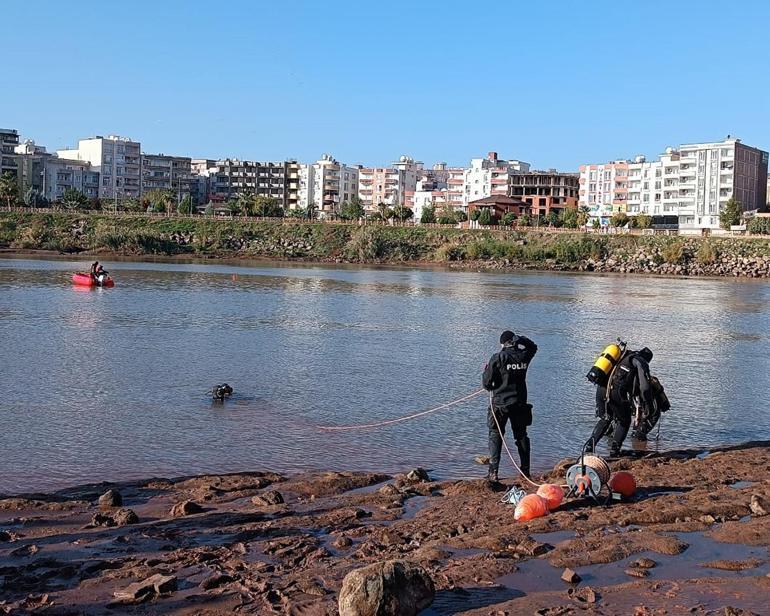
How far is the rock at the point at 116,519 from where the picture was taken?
31.7 ft

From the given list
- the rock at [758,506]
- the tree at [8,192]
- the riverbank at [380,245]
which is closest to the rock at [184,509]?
the rock at [758,506]

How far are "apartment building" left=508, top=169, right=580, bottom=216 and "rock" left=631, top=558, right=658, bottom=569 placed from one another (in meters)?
151

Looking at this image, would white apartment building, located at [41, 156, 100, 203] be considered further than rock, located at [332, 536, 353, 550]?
Yes

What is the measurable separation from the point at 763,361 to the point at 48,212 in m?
110

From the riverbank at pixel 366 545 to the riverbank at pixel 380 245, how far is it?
3591 inches

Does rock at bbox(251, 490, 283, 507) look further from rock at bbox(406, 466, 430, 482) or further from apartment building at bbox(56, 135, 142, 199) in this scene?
apartment building at bbox(56, 135, 142, 199)

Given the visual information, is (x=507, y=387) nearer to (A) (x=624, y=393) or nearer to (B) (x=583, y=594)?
(A) (x=624, y=393)

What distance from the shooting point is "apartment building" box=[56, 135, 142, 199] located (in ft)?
579

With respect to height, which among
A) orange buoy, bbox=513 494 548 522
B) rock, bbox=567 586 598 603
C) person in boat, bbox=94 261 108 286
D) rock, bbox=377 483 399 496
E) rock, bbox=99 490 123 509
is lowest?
rock, bbox=99 490 123 509

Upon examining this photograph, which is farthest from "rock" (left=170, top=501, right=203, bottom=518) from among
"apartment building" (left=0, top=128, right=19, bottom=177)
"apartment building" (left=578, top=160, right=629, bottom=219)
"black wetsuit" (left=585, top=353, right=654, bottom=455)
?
"apartment building" (left=0, top=128, right=19, bottom=177)

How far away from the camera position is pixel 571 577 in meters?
8.00

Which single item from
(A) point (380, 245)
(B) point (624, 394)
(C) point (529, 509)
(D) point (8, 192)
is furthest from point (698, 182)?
(C) point (529, 509)

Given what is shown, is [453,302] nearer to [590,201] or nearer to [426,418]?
[426,418]

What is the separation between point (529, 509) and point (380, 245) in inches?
4063
